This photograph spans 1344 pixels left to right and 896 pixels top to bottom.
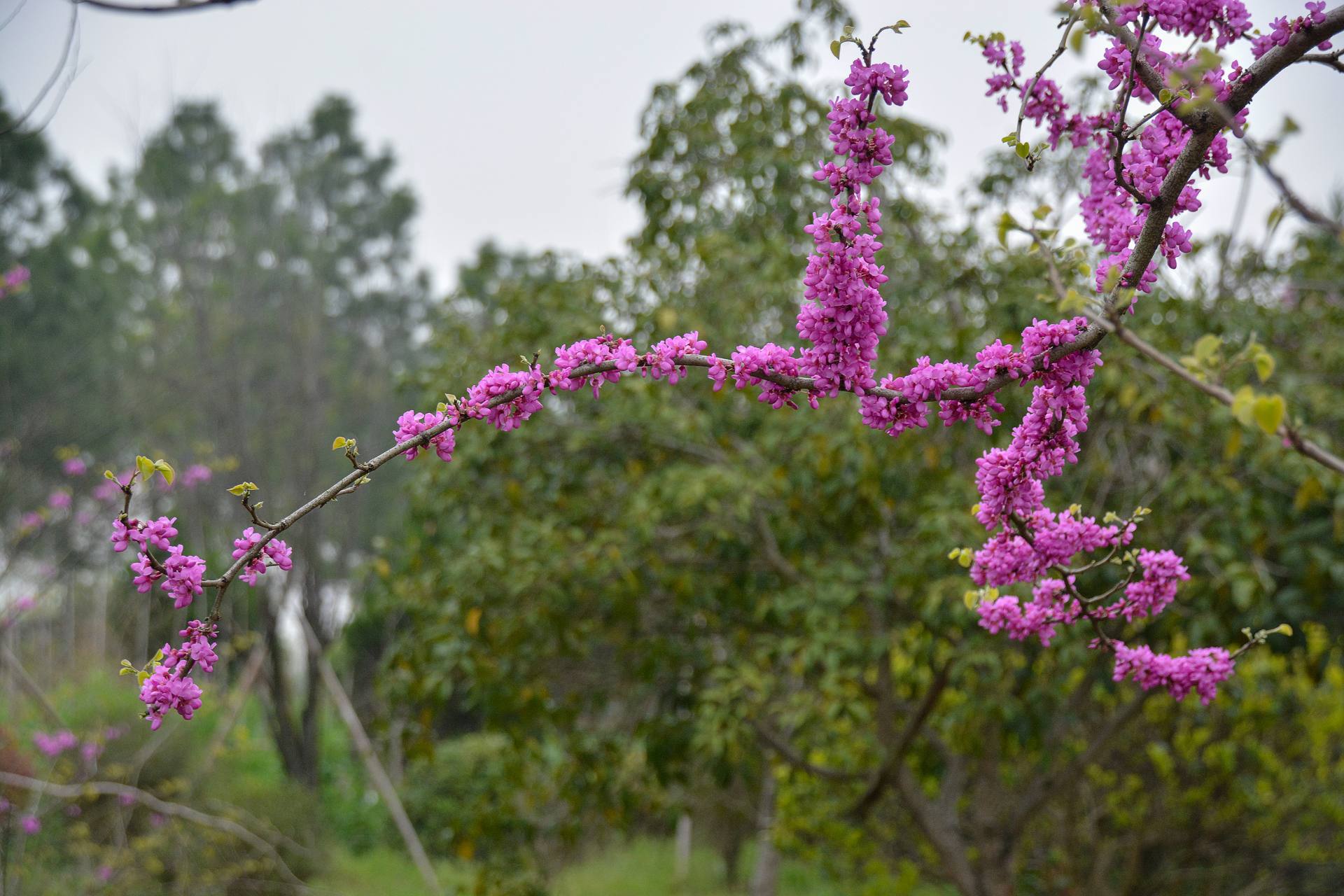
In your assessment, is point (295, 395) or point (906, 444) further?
point (295, 395)

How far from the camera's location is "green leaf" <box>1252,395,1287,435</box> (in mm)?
840

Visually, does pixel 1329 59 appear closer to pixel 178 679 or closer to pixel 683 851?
pixel 178 679

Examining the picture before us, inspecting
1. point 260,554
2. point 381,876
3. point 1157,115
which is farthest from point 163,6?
point 381,876

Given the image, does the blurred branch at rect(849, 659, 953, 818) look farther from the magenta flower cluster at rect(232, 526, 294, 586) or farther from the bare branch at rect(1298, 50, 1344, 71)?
the magenta flower cluster at rect(232, 526, 294, 586)

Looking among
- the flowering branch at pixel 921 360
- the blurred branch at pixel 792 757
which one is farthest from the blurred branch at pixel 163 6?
the blurred branch at pixel 792 757

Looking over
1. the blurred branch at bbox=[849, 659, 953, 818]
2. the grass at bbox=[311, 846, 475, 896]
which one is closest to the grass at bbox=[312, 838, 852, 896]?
the grass at bbox=[311, 846, 475, 896]

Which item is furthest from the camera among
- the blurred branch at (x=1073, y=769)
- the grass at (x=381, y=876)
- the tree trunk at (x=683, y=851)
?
the tree trunk at (x=683, y=851)

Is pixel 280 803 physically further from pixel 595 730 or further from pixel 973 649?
pixel 973 649

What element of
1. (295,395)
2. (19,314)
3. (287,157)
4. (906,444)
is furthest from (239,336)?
(906,444)

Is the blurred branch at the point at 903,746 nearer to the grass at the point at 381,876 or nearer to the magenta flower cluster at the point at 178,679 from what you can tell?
the magenta flower cluster at the point at 178,679

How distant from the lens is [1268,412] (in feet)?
2.77

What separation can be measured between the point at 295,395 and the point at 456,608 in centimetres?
578

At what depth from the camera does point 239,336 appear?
9.80m

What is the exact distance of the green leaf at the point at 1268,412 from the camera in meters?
0.84
